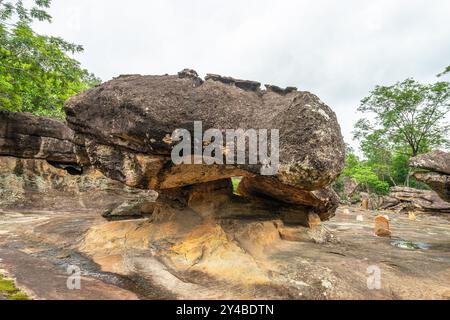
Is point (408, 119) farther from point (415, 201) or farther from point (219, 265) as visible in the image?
point (219, 265)

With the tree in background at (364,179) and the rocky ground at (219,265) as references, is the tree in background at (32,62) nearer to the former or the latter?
the rocky ground at (219,265)

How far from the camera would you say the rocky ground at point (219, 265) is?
13.6ft

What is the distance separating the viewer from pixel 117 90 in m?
5.91

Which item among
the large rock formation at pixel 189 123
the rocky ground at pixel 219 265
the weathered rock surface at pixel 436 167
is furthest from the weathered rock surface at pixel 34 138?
the weathered rock surface at pixel 436 167

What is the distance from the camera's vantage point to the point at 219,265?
197 inches

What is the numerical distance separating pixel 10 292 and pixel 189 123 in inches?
139

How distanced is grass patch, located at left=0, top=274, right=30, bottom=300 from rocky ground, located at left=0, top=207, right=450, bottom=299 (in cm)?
9

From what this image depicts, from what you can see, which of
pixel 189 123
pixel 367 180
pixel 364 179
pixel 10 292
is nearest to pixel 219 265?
pixel 189 123

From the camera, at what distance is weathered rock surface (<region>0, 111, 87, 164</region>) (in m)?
13.5

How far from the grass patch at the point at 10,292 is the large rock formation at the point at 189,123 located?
243cm

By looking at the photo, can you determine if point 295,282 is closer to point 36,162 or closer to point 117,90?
point 117,90

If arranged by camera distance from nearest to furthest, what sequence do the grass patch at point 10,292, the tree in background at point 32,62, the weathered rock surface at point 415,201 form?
the grass patch at point 10,292 < the tree in background at point 32,62 < the weathered rock surface at point 415,201

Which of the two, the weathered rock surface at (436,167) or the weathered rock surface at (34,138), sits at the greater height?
the weathered rock surface at (34,138)
